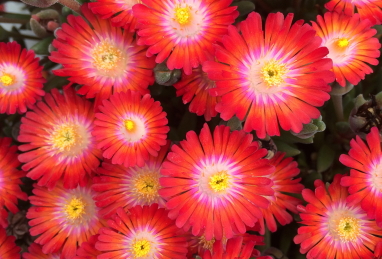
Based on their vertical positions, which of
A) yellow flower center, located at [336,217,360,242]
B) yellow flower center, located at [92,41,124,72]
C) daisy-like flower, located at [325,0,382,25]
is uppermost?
daisy-like flower, located at [325,0,382,25]

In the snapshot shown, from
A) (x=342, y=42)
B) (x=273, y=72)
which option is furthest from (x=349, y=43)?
(x=273, y=72)

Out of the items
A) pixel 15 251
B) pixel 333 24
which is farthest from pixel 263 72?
pixel 15 251

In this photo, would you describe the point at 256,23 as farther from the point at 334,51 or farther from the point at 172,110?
the point at 172,110

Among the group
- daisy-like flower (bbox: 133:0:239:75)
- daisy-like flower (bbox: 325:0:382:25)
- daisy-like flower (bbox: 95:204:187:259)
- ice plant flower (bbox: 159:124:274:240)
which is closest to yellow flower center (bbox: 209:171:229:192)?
ice plant flower (bbox: 159:124:274:240)

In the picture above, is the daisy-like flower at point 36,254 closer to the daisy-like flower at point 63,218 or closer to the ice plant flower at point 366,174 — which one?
the daisy-like flower at point 63,218

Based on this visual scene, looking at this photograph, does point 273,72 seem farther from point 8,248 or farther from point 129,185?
point 8,248

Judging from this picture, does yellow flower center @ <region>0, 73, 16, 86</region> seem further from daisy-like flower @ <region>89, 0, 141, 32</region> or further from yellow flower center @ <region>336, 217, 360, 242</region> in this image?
yellow flower center @ <region>336, 217, 360, 242</region>
